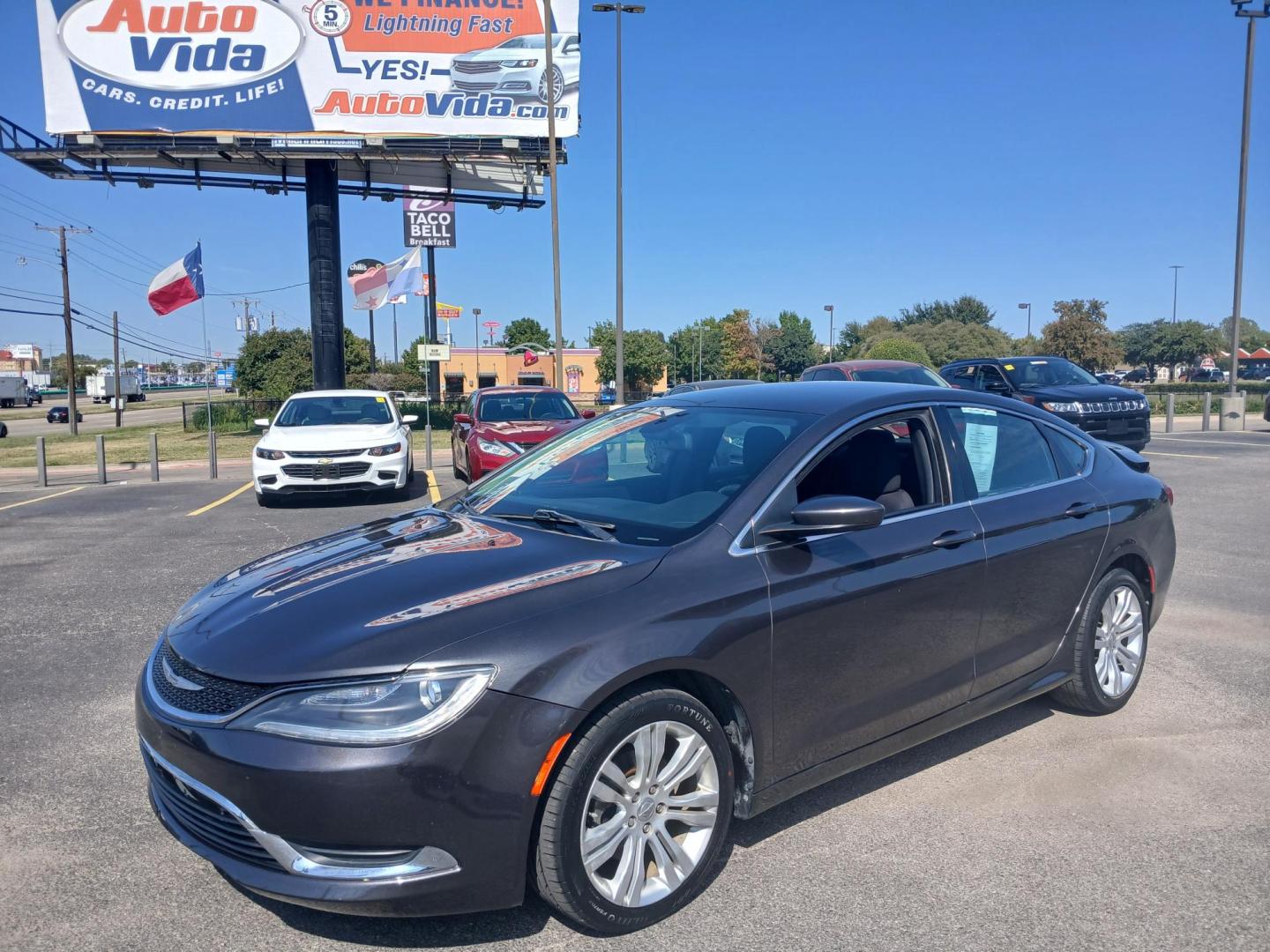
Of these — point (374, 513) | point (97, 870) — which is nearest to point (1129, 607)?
point (97, 870)

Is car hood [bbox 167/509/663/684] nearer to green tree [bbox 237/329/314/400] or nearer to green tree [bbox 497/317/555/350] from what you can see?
green tree [bbox 237/329/314/400]

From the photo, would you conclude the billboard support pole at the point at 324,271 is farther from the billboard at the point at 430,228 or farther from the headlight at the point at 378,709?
the headlight at the point at 378,709

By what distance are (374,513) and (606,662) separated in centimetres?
950

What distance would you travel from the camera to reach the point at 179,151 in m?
24.6

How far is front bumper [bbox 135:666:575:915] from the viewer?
8.27 feet

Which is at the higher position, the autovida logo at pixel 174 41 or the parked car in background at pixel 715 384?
the autovida logo at pixel 174 41

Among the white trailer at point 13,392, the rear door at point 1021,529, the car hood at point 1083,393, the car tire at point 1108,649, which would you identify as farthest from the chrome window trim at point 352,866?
the white trailer at point 13,392

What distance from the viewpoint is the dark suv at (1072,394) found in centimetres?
1461

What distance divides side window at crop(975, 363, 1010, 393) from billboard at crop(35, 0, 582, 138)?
13438 mm

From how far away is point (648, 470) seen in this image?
394 centimetres

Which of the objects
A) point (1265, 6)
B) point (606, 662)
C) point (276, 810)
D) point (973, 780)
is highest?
point (1265, 6)

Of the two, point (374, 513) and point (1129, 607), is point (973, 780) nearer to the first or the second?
point (1129, 607)

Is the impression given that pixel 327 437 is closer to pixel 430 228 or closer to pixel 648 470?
pixel 648 470

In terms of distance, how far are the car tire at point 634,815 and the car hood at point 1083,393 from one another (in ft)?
44.2
